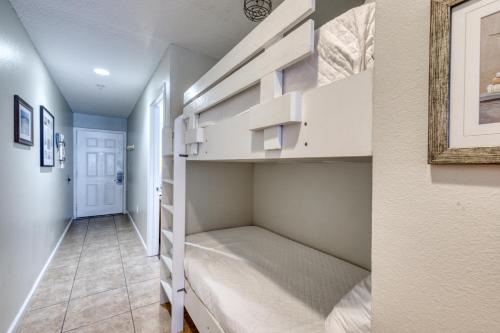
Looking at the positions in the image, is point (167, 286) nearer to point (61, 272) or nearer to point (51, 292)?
point (51, 292)

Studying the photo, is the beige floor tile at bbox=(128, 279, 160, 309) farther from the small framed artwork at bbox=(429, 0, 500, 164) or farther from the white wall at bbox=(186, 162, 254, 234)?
the small framed artwork at bbox=(429, 0, 500, 164)

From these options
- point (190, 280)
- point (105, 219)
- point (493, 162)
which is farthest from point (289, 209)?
point (105, 219)

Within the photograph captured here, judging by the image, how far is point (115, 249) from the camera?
333 cm

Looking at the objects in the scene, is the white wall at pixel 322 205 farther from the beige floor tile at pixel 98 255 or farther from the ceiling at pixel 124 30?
the beige floor tile at pixel 98 255

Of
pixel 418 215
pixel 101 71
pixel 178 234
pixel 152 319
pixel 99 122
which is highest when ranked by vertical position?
pixel 101 71

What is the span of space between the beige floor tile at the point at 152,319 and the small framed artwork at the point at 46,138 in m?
1.85

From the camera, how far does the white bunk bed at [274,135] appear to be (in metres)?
0.62

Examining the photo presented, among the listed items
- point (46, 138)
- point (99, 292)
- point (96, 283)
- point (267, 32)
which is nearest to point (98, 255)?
point (96, 283)

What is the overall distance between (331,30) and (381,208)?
0.51 m

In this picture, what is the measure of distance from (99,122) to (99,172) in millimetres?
1131

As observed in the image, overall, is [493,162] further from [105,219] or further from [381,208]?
[105,219]

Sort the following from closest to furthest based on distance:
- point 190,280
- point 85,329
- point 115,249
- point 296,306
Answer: point 296,306 → point 190,280 → point 85,329 → point 115,249

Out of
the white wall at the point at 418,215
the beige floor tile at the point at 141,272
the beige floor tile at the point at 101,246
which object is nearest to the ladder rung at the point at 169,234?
the beige floor tile at the point at 141,272

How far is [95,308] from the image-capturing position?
201cm
